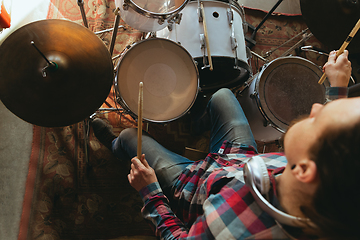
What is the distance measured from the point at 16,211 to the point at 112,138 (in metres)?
0.63

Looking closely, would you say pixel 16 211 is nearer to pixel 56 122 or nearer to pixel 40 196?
pixel 40 196

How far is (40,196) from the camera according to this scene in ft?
4.23

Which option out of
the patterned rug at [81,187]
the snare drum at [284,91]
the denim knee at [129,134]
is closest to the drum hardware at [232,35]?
the snare drum at [284,91]

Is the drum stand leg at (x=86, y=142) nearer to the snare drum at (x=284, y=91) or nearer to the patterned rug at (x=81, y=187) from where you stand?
the patterned rug at (x=81, y=187)

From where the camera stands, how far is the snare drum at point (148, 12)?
1009mm

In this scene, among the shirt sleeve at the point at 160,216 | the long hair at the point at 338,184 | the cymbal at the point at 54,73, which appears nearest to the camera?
the long hair at the point at 338,184

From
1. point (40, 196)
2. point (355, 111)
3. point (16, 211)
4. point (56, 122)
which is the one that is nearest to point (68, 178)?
point (40, 196)

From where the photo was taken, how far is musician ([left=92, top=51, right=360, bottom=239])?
436mm

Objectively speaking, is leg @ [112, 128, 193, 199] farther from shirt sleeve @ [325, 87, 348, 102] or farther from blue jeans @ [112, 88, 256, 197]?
shirt sleeve @ [325, 87, 348, 102]

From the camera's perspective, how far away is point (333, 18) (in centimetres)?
146

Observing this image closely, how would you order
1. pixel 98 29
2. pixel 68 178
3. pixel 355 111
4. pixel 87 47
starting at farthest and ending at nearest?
pixel 98 29, pixel 68 178, pixel 87 47, pixel 355 111

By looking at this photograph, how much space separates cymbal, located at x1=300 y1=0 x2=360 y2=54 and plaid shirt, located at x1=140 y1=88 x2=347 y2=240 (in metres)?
0.84

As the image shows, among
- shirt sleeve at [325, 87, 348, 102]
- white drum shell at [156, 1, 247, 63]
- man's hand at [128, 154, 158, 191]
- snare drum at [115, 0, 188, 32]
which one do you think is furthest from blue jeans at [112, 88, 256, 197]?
snare drum at [115, 0, 188, 32]

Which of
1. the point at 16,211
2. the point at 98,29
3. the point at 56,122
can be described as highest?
the point at 98,29
